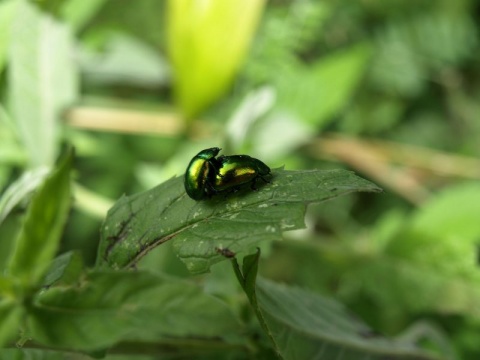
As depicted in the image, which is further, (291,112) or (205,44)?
(291,112)

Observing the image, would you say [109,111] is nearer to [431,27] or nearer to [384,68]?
[384,68]

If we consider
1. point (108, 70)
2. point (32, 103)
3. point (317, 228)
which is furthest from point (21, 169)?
point (317, 228)

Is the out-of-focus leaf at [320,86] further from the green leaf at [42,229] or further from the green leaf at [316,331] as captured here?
the green leaf at [42,229]

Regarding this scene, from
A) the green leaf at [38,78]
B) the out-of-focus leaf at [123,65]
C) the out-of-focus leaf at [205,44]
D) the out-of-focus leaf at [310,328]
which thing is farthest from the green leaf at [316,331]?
the out-of-focus leaf at [123,65]

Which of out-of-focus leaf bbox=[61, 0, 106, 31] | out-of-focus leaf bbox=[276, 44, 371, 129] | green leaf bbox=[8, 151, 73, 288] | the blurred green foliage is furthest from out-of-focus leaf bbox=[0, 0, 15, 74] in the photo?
out-of-focus leaf bbox=[276, 44, 371, 129]

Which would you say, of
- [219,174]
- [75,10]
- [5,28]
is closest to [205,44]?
[75,10]

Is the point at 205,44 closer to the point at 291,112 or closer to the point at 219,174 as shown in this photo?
the point at 291,112

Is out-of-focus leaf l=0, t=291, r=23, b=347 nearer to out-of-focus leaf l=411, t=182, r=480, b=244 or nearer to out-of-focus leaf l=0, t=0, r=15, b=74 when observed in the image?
out-of-focus leaf l=0, t=0, r=15, b=74
